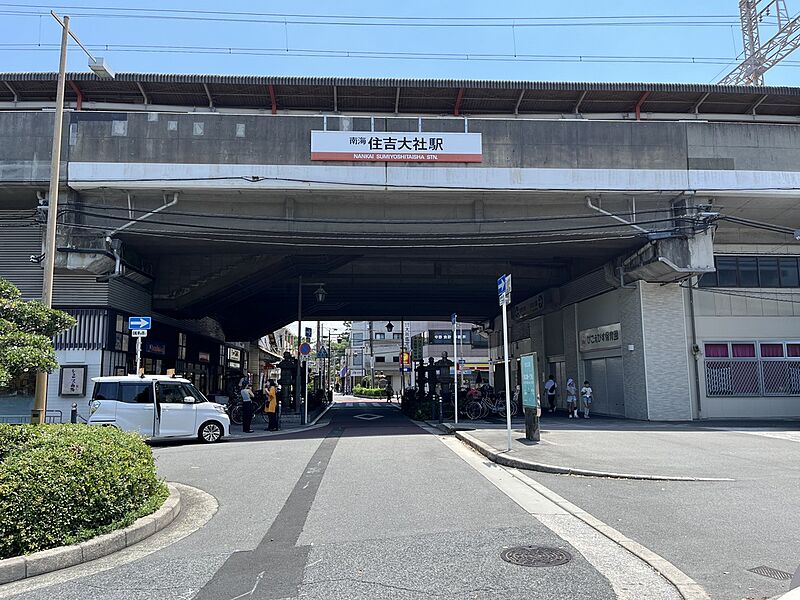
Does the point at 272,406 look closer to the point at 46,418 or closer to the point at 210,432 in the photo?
the point at 210,432

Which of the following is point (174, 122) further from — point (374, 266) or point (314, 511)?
point (314, 511)

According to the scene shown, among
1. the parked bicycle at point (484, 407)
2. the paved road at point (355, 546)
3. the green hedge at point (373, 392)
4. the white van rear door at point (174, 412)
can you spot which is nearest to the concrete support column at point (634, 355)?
the parked bicycle at point (484, 407)

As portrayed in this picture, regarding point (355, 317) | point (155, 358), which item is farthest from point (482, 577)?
point (355, 317)

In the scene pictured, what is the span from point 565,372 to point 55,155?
2320 centimetres

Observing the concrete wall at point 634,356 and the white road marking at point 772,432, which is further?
the concrete wall at point 634,356

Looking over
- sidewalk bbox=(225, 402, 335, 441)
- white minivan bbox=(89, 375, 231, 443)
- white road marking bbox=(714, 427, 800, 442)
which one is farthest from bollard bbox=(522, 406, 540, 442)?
white minivan bbox=(89, 375, 231, 443)

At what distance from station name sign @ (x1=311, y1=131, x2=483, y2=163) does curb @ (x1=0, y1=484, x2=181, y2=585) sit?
13.9 metres

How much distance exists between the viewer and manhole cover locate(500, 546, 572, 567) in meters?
5.21

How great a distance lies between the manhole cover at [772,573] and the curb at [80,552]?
583cm

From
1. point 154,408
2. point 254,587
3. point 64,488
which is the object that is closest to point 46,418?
point 154,408

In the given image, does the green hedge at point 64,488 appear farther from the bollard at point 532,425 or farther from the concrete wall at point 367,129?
the concrete wall at point 367,129

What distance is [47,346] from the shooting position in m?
7.37

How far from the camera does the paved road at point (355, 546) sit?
4.71m

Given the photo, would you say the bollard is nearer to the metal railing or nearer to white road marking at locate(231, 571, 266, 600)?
white road marking at locate(231, 571, 266, 600)
